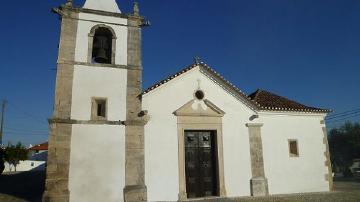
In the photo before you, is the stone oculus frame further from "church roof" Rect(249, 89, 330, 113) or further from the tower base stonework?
A: the tower base stonework

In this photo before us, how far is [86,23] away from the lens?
468 inches

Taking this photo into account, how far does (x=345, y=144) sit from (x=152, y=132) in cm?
3437

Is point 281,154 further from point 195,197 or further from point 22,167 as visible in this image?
point 22,167

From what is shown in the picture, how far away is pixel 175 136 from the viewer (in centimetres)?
1195

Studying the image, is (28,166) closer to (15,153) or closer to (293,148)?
(15,153)

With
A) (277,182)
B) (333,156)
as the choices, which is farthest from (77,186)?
(333,156)

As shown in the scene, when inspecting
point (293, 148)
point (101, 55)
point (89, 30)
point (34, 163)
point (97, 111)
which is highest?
point (89, 30)

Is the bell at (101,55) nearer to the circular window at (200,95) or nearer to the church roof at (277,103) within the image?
the circular window at (200,95)

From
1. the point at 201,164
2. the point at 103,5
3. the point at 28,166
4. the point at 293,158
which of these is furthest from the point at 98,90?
the point at 28,166

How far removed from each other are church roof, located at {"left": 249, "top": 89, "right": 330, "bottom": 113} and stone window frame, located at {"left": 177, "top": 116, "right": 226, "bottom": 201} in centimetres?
244

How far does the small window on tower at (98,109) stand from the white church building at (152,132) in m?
0.04

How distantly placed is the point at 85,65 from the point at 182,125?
4.41m

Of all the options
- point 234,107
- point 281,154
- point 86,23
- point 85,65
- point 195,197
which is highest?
point 86,23

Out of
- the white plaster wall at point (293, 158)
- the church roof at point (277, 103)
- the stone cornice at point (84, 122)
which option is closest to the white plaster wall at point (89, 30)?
the stone cornice at point (84, 122)
